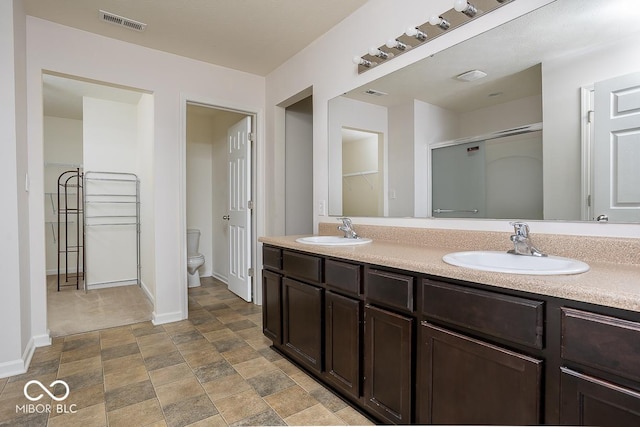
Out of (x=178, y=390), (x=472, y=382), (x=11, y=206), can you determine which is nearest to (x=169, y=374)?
(x=178, y=390)

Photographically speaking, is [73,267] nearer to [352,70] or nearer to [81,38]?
[81,38]

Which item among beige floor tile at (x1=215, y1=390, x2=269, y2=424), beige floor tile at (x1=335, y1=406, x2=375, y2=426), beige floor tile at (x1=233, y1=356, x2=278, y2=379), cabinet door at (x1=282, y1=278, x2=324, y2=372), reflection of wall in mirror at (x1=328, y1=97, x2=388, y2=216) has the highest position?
reflection of wall in mirror at (x1=328, y1=97, x2=388, y2=216)

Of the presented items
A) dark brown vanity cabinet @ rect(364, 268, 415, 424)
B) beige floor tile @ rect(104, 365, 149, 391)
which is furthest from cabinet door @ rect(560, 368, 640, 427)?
beige floor tile @ rect(104, 365, 149, 391)

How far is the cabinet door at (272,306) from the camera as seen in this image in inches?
89.7

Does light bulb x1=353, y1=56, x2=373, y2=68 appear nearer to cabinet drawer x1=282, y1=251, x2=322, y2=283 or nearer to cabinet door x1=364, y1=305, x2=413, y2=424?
cabinet drawer x1=282, y1=251, x2=322, y2=283

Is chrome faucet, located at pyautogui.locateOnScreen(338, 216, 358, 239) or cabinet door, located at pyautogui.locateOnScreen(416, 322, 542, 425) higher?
chrome faucet, located at pyautogui.locateOnScreen(338, 216, 358, 239)

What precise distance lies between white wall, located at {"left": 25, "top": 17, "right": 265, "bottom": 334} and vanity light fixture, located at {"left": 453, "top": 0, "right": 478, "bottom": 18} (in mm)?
2361

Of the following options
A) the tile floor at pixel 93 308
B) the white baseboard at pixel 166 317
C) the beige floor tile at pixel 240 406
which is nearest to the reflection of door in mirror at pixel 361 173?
the beige floor tile at pixel 240 406

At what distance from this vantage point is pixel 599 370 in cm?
85

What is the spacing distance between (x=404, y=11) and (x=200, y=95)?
2.07 meters

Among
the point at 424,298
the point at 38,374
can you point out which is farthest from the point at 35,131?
the point at 424,298

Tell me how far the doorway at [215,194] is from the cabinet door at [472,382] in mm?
2632

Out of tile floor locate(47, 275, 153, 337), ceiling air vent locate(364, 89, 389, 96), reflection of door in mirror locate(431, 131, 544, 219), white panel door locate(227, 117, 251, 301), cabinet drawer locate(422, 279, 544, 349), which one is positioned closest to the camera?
cabinet drawer locate(422, 279, 544, 349)

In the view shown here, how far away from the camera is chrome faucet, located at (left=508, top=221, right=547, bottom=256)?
1373 millimetres
